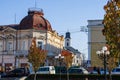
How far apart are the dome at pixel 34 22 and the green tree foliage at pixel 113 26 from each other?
2003 inches

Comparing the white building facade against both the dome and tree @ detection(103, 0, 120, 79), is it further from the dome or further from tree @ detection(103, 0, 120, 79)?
tree @ detection(103, 0, 120, 79)

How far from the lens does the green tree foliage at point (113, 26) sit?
2177 cm

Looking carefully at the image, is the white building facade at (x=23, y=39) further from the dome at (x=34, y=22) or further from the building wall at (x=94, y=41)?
the building wall at (x=94, y=41)

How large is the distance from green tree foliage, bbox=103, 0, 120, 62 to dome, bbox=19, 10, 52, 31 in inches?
2003

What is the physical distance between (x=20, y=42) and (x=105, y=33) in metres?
52.7

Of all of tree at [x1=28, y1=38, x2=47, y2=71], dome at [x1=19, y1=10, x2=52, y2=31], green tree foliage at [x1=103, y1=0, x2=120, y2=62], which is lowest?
tree at [x1=28, y1=38, x2=47, y2=71]

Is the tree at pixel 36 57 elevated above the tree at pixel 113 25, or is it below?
below

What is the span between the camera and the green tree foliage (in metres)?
21.8

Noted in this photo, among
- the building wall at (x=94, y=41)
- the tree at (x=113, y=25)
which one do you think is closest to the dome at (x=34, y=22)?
the building wall at (x=94, y=41)

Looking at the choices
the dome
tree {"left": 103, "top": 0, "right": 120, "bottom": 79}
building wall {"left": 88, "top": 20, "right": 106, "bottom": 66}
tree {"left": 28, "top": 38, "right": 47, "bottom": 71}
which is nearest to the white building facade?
the dome

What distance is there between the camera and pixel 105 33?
22219 millimetres

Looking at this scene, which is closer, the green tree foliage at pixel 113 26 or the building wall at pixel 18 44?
the green tree foliage at pixel 113 26

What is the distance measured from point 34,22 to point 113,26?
52.2 metres

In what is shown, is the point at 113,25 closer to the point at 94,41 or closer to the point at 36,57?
the point at 36,57
